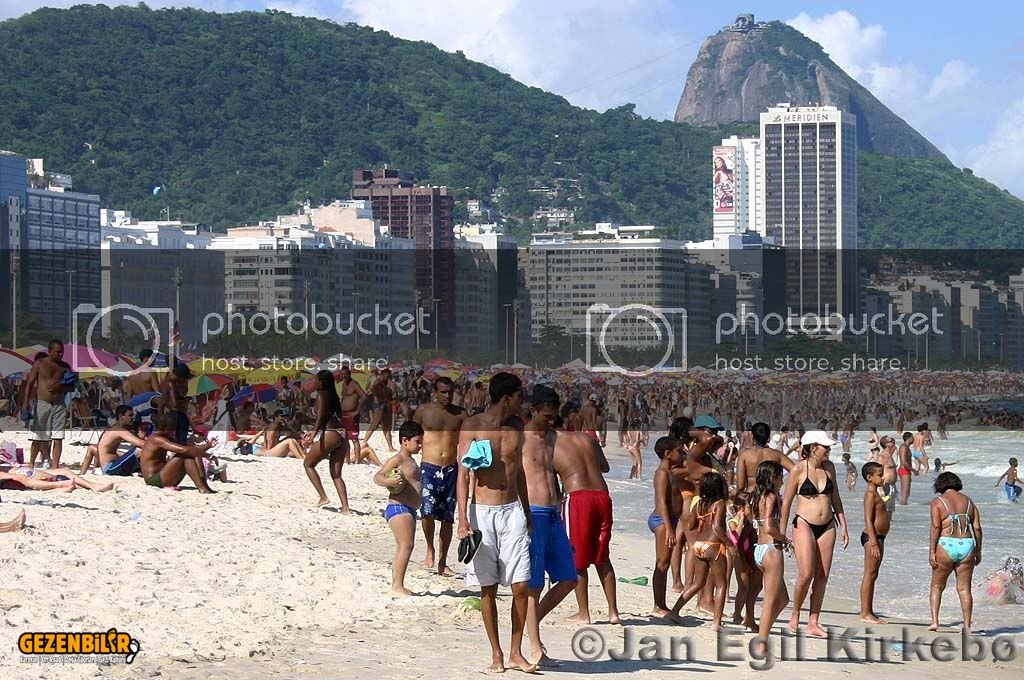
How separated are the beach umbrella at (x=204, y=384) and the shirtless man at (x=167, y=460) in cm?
1503

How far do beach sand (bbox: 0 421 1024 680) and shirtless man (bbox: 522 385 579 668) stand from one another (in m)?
0.37

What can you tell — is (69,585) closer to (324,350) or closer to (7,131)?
(324,350)

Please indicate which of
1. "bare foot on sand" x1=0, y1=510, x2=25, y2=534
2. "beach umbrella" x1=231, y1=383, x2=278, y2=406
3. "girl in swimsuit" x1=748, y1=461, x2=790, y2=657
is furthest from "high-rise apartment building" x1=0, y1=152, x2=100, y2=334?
"girl in swimsuit" x1=748, y1=461, x2=790, y2=657

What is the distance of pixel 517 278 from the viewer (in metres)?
149

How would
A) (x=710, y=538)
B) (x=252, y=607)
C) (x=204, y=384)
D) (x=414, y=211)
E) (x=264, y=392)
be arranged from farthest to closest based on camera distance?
(x=414, y=211) → (x=264, y=392) → (x=204, y=384) → (x=710, y=538) → (x=252, y=607)

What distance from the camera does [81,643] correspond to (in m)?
7.59

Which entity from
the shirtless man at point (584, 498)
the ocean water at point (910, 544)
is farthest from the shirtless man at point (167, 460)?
the shirtless man at point (584, 498)

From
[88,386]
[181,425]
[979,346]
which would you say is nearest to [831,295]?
[979,346]

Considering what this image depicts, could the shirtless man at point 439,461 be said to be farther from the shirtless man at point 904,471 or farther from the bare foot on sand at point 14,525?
the shirtless man at point 904,471

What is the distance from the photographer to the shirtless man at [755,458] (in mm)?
10320

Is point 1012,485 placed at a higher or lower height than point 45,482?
lower
